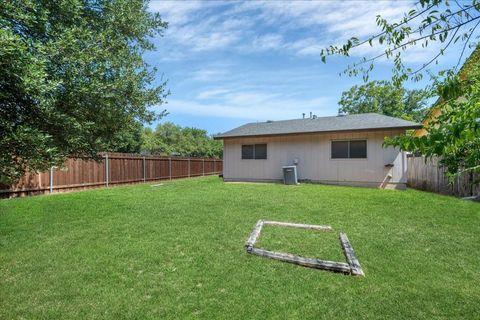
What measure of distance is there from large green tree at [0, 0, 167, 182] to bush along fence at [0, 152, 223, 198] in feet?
8.32

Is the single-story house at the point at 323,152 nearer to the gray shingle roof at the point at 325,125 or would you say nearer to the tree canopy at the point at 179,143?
the gray shingle roof at the point at 325,125

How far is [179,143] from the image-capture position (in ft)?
124

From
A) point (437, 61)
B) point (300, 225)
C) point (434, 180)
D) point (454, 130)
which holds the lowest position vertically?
point (300, 225)

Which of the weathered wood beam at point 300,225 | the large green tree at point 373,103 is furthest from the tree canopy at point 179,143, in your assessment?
the weathered wood beam at point 300,225

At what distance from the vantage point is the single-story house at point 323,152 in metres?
12.6

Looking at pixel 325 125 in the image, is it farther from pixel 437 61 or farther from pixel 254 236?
pixel 437 61

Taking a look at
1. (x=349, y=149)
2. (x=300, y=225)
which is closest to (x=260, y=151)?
(x=349, y=149)

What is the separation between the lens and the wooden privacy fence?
1002cm

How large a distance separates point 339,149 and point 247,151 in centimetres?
457

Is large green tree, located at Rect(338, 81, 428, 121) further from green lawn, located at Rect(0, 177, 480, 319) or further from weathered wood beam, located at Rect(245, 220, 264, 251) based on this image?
weathered wood beam, located at Rect(245, 220, 264, 251)

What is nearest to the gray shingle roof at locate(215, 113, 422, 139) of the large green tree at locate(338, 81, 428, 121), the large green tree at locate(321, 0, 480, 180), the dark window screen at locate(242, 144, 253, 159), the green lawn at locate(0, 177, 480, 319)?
the dark window screen at locate(242, 144, 253, 159)

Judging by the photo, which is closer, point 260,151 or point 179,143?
point 260,151

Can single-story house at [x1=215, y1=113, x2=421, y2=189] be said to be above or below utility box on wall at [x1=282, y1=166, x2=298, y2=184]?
above

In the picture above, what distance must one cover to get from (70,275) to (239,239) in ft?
8.51
